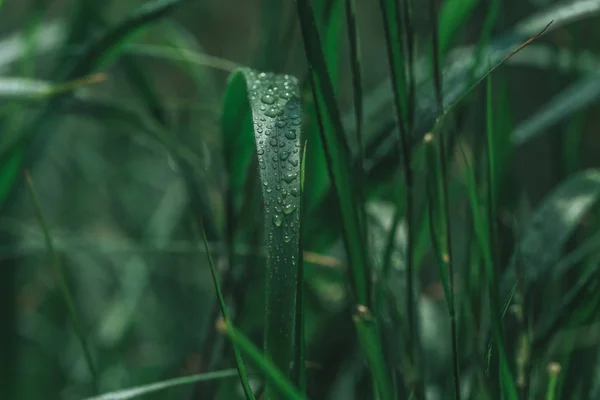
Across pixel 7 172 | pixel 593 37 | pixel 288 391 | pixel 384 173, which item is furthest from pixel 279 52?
pixel 593 37

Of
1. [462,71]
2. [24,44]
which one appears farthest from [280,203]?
[24,44]

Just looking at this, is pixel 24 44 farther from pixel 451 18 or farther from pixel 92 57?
pixel 451 18

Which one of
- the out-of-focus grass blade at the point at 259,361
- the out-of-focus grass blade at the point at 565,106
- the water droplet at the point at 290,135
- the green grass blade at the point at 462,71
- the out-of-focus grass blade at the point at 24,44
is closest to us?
the out-of-focus grass blade at the point at 259,361

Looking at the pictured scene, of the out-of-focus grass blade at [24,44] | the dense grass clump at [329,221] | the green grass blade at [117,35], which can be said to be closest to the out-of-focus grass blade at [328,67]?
the dense grass clump at [329,221]

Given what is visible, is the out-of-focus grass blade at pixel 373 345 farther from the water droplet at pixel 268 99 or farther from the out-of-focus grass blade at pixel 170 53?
the out-of-focus grass blade at pixel 170 53

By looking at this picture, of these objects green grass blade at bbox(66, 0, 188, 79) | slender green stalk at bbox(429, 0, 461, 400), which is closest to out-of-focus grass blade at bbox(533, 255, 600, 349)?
slender green stalk at bbox(429, 0, 461, 400)

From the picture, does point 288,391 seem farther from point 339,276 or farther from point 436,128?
point 339,276

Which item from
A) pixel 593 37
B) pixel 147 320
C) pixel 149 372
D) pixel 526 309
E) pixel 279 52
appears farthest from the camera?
pixel 147 320
